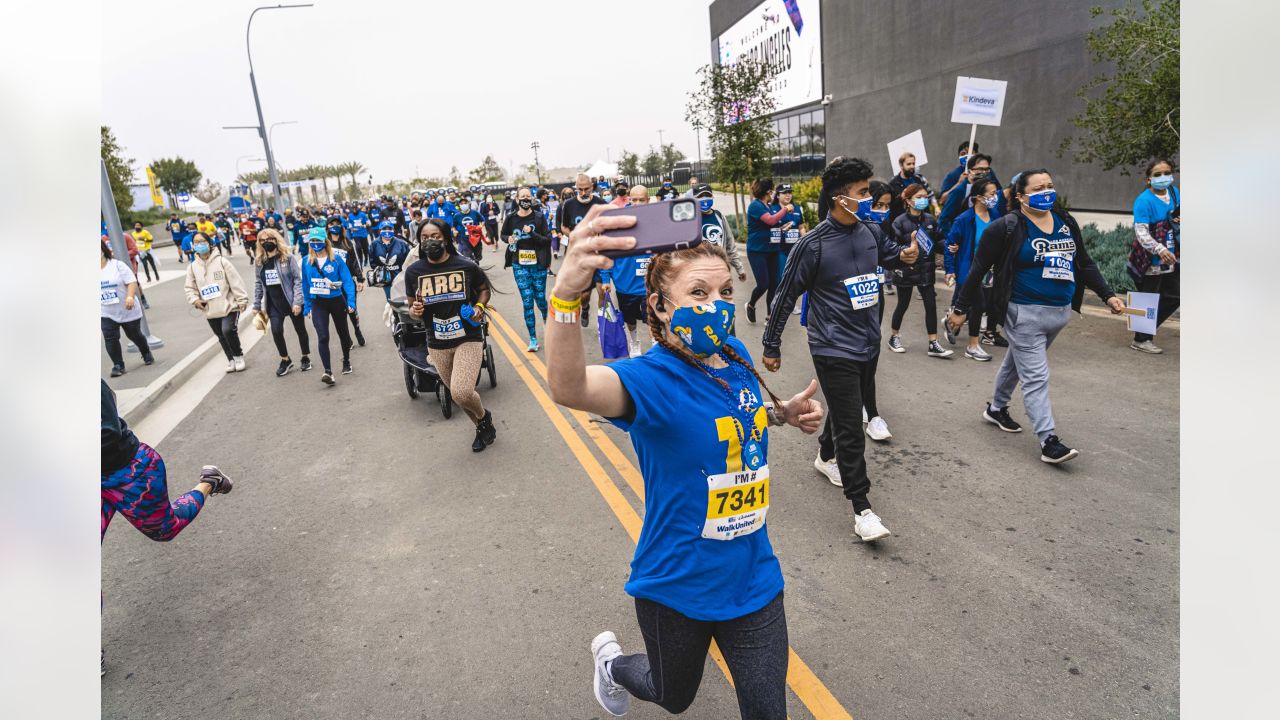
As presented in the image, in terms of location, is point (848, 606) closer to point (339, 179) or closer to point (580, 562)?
point (580, 562)

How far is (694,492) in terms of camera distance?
2.43 metres

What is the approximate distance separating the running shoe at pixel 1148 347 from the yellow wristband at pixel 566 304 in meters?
8.46

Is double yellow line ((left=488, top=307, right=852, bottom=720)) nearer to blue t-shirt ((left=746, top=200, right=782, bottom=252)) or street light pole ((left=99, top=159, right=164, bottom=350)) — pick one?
blue t-shirt ((left=746, top=200, right=782, bottom=252))

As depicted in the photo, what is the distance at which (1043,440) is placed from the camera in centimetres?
560

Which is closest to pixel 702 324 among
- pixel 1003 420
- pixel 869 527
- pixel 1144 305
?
pixel 869 527

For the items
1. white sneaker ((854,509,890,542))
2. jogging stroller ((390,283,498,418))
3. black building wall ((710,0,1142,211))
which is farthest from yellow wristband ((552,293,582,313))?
black building wall ((710,0,1142,211))

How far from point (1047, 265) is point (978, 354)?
3.41 m

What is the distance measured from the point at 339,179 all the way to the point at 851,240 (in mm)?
119734

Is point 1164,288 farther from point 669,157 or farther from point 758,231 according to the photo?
point 669,157

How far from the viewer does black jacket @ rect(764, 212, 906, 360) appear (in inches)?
192

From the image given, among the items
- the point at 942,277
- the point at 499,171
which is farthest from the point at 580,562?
the point at 499,171

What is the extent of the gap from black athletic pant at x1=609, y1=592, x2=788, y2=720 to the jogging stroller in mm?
5743

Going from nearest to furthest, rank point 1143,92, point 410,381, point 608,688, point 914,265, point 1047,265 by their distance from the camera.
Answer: point 608,688, point 1047,265, point 410,381, point 914,265, point 1143,92

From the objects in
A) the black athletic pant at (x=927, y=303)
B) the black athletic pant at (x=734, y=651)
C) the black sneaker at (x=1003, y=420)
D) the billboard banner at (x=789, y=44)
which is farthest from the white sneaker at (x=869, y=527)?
the billboard banner at (x=789, y=44)
